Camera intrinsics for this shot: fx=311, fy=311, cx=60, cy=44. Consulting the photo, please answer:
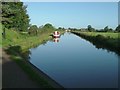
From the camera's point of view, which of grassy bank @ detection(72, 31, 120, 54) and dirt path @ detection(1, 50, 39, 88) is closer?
dirt path @ detection(1, 50, 39, 88)

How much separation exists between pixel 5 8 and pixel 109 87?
3233 centimetres

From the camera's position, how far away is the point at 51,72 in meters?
19.2

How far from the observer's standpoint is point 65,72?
63.5 ft

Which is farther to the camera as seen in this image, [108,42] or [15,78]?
[108,42]

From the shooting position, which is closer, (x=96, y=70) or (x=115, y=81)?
(x=115, y=81)

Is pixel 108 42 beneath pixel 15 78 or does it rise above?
beneath

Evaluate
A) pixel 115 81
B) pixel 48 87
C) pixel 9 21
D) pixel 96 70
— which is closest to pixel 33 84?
pixel 48 87

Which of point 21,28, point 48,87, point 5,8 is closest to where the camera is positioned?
point 48,87

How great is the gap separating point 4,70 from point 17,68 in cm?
111

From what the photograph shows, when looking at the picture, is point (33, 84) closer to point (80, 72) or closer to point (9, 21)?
point (80, 72)

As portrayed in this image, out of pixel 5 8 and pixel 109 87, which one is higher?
pixel 5 8

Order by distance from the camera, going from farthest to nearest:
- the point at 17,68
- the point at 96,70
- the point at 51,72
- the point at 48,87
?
the point at 96,70, the point at 51,72, the point at 17,68, the point at 48,87

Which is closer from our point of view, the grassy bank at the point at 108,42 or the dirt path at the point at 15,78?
the dirt path at the point at 15,78

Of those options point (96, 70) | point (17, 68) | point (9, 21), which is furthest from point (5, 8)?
point (17, 68)
